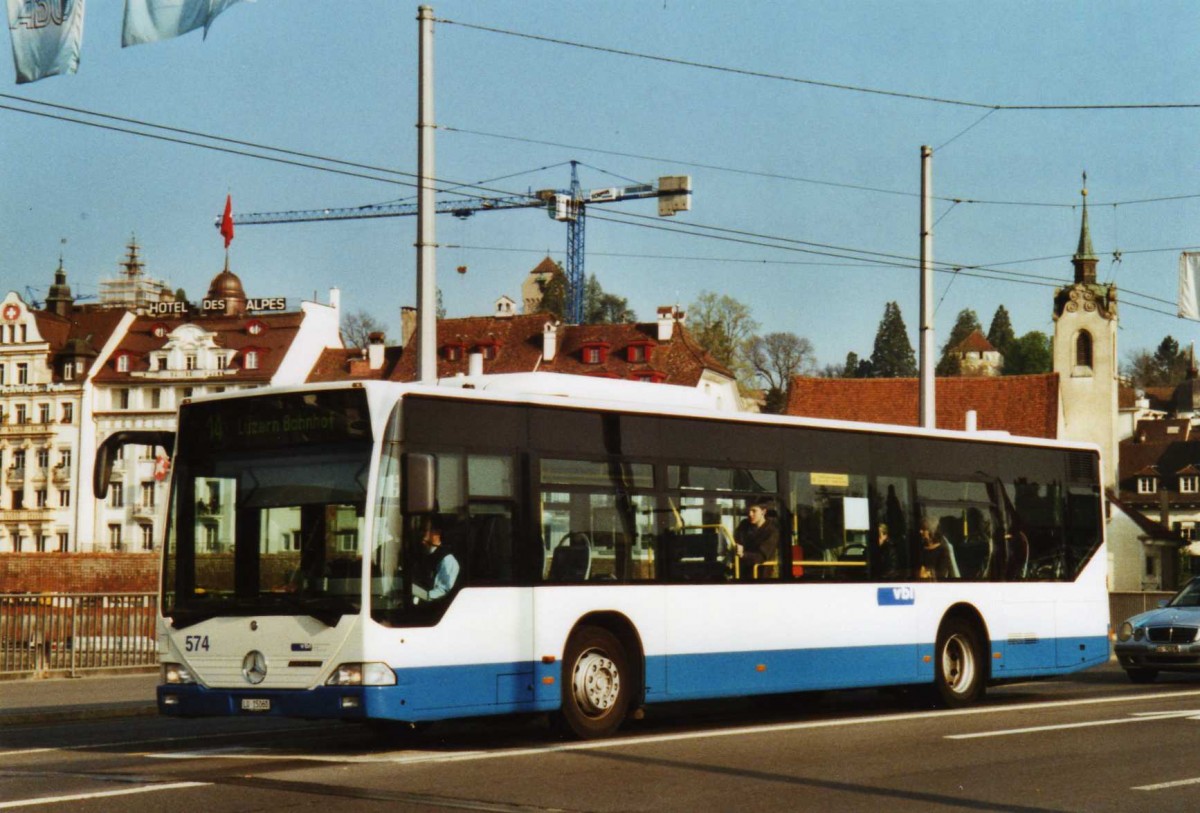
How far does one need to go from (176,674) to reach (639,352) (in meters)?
82.3

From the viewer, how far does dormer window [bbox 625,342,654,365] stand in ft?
315

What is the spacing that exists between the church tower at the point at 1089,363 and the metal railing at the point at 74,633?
239ft

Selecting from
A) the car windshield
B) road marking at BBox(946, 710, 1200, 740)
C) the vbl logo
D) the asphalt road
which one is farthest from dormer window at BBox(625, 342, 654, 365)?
road marking at BBox(946, 710, 1200, 740)

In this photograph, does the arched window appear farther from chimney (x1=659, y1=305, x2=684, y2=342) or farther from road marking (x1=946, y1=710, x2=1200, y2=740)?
road marking (x1=946, y1=710, x2=1200, y2=740)

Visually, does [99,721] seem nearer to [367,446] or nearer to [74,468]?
[367,446]

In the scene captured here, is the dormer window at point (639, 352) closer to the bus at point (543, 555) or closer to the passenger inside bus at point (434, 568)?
the bus at point (543, 555)

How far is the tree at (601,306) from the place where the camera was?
16275cm

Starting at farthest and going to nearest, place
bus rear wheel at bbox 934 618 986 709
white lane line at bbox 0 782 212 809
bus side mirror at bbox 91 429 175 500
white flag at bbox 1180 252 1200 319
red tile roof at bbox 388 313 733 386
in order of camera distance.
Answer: red tile roof at bbox 388 313 733 386, white flag at bbox 1180 252 1200 319, bus rear wheel at bbox 934 618 986 709, bus side mirror at bbox 91 429 175 500, white lane line at bbox 0 782 212 809

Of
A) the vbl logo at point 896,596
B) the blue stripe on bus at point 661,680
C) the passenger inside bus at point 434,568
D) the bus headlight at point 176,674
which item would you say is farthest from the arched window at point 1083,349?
the bus headlight at point 176,674

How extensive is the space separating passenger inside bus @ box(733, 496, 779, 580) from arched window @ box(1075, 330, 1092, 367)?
8133 centimetres

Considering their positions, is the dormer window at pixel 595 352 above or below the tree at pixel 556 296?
below

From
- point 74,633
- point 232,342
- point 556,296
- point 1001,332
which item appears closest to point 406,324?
point 232,342

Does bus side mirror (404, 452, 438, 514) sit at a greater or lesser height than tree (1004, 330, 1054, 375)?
lesser

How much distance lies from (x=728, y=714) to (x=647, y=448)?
4.09 metres
